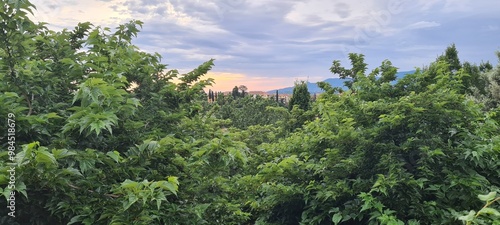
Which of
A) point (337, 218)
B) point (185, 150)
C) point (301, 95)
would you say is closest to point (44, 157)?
point (185, 150)

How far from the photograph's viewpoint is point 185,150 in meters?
2.85

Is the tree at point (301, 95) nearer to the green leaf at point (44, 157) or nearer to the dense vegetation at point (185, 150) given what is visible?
the dense vegetation at point (185, 150)

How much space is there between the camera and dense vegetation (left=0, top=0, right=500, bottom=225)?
2.09 metres

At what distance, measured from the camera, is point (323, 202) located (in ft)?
10.4

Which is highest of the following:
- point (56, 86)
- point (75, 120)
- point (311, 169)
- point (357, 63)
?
A: point (357, 63)

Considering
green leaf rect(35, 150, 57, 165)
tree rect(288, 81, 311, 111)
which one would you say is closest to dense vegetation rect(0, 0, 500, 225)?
green leaf rect(35, 150, 57, 165)

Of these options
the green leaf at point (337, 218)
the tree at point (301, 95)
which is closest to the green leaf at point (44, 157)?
the green leaf at point (337, 218)

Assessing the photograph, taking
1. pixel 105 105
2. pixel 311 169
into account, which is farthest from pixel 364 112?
pixel 105 105

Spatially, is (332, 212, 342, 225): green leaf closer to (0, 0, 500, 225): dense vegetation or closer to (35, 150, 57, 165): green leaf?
(0, 0, 500, 225): dense vegetation

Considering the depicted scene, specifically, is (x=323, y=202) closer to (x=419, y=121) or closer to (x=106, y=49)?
(x=419, y=121)

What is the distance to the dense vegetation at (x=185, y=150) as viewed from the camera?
2.09 meters

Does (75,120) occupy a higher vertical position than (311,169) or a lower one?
higher

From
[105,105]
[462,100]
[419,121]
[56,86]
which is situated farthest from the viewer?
[462,100]

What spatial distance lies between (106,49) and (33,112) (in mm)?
938
